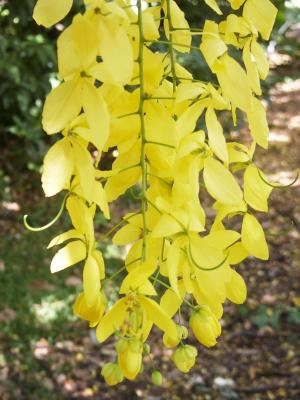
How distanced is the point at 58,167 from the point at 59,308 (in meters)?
2.11

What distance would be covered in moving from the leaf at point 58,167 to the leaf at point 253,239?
0.22 metres

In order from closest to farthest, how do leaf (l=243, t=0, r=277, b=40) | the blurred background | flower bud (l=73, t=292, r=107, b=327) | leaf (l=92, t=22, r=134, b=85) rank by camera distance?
leaf (l=92, t=22, r=134, b=85), flower bud (l=73, t=292, r=107, b=327), leaf (l=243, t=0, r=277, b=40), the blurred background

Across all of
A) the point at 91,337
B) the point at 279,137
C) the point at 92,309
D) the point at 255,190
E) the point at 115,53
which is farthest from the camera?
the point at 279,137

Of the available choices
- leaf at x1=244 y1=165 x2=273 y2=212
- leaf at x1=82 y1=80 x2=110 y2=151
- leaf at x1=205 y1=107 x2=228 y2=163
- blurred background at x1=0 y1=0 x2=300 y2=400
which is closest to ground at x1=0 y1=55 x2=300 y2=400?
blurred background at x1=0 y1=0 x2=300 y2=400

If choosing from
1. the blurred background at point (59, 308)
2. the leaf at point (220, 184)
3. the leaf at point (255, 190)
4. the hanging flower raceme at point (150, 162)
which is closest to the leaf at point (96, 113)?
the hanging flower raceme at point (150, 162)

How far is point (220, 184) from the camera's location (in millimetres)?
722

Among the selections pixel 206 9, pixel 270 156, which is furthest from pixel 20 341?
pixel 270 156

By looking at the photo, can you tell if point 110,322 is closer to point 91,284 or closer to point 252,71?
point 91,284

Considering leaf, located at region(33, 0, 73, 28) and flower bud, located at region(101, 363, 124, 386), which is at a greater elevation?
leaf, located at region(33, 0, 73, 28)

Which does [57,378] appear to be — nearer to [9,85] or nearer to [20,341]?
[20,341]

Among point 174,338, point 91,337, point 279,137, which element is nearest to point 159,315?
point 174,338

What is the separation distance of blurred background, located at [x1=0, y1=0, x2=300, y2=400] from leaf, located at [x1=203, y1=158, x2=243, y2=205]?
1.30m

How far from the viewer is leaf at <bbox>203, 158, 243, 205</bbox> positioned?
2.34ft

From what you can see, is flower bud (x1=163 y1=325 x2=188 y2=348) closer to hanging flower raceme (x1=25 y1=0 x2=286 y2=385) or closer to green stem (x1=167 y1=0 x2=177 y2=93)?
hanging flower raceme (x1=25 y1=0 x2=286 y2=385)
